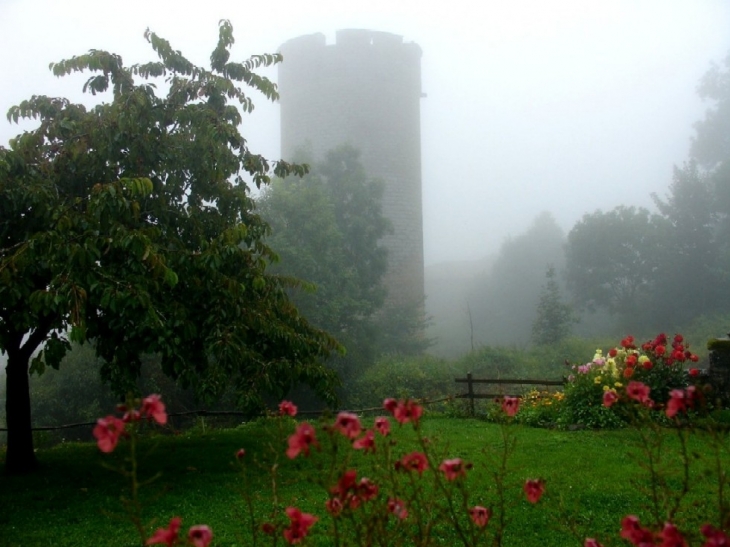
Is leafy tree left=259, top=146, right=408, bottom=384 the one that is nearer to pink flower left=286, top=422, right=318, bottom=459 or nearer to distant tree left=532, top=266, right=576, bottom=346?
Answer: distant tree left=532, top=266, right=576, bottom=346

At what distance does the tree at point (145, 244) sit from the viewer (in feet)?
17.9

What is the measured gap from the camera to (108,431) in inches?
65.1

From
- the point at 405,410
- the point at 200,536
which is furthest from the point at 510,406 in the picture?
the point at 200,536

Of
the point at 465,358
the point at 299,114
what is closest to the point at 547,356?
the point at 465,358

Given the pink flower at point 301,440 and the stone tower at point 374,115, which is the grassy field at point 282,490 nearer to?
the pink flower at point 301,440

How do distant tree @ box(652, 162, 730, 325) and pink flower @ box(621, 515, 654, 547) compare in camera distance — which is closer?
pink flower @ box(621, 515, 654, 547)

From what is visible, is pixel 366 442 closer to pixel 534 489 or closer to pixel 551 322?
pixel 534 489

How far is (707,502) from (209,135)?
5439 millimetres

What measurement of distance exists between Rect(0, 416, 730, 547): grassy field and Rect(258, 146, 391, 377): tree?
35.3 ft

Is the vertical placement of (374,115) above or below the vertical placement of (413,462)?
above

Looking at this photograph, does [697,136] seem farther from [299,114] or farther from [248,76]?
[248,76]

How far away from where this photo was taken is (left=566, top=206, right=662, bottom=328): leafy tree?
28.7 metres

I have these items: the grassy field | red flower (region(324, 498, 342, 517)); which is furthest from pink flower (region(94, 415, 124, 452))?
the grassy field

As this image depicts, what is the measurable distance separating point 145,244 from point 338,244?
16.3m
